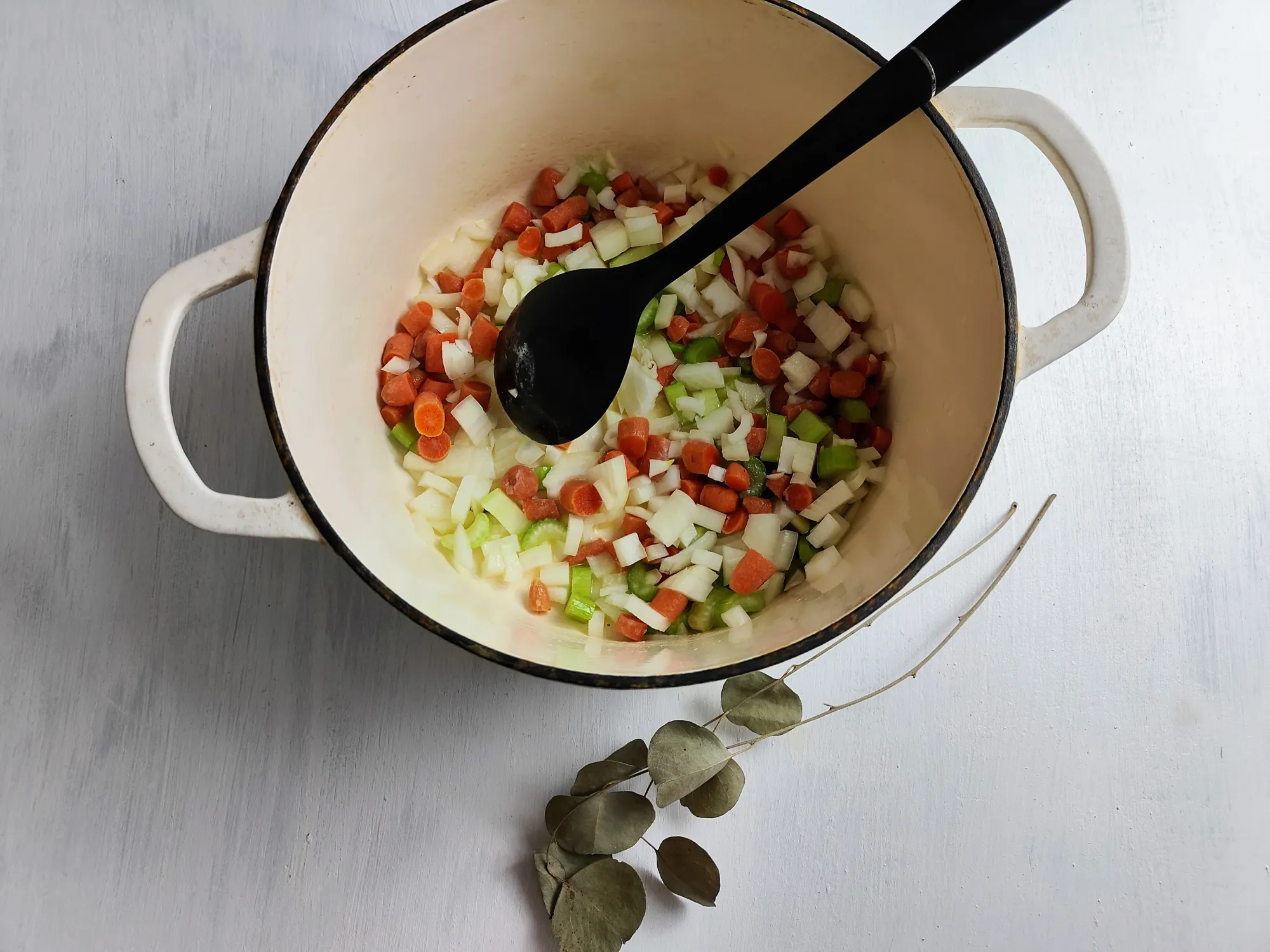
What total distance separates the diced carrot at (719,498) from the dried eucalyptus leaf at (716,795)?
365 millimetres

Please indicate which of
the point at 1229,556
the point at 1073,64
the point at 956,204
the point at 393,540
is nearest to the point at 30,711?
the point at 393,540

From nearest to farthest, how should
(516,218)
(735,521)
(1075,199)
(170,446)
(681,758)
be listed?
(170,446) → (1075,199) → (681,758) → (735,521) → (516,218)

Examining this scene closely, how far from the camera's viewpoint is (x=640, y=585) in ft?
4.29

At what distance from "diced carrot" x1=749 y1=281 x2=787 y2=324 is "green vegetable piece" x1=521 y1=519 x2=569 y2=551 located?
0.45 metres

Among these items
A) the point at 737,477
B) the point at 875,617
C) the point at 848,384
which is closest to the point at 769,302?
the point at 848,384

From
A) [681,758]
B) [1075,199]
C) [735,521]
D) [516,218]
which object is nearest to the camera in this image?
[1075,199]

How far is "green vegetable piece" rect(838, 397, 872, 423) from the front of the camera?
1346mm

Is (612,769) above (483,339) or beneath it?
beneath

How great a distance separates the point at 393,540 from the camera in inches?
47.1

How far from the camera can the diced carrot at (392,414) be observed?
4.39 ft

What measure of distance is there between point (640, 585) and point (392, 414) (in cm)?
44

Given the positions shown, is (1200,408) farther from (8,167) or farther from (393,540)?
(8,167)

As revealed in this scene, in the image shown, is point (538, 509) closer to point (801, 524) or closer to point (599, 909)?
point (801, 524)

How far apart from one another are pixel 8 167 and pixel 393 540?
0.93 m
